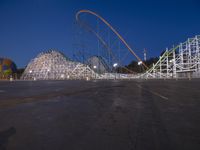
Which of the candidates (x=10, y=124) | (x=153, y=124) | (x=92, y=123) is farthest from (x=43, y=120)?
(x=153, y=124)

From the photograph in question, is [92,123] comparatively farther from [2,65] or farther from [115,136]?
[2,65]

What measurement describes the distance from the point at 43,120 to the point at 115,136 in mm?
2488

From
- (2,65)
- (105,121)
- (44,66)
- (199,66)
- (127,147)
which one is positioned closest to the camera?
(127,147)

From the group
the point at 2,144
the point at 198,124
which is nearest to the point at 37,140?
the point at 2,144

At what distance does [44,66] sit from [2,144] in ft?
304

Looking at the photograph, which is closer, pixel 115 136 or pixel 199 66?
pixel 115 136

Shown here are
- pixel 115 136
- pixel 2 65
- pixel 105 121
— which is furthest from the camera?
pixel 2 65

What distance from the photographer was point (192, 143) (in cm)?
368

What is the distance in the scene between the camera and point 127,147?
11.5 feet

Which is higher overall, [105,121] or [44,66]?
[44,66]

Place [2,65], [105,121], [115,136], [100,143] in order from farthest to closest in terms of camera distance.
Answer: [2,65], [105,121], [115,136], [100,143]

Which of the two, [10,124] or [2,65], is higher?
[2,65]

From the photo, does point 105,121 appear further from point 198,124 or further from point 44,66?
point 44,66

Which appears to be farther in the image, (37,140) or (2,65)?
(2,65)
